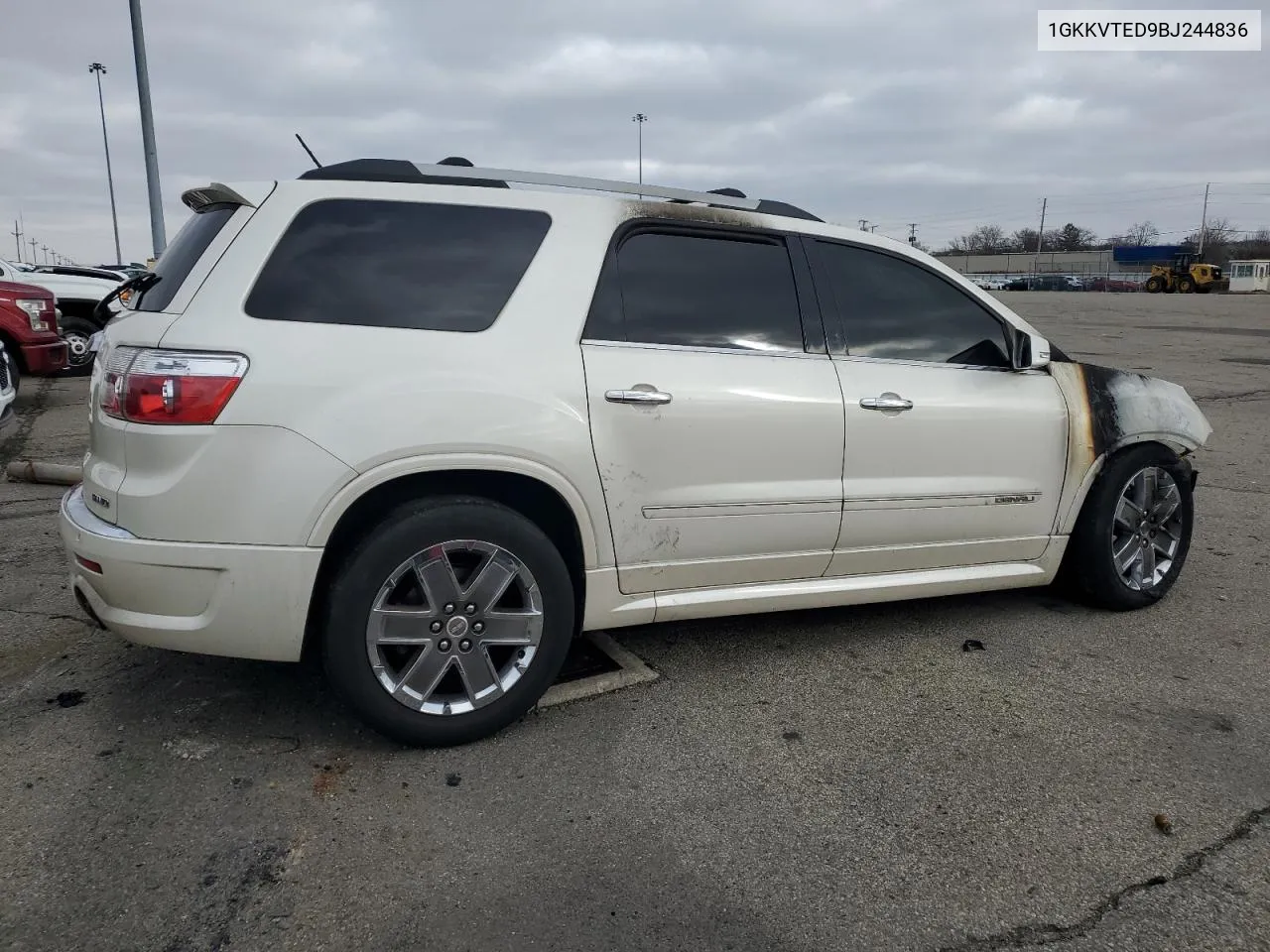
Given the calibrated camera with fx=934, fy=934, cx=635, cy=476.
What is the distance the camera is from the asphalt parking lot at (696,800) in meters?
2.25

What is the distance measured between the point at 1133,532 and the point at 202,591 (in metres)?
3.88

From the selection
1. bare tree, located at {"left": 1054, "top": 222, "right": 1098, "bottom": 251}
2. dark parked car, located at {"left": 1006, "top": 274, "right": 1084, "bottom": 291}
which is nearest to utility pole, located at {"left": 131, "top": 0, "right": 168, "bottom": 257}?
dark parked car, located at {"left": 1006, "top": 274, "right": 1084, "bottom": 291}

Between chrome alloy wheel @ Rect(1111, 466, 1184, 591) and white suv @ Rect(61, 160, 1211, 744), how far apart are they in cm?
62

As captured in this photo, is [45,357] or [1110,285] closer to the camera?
[45,357]


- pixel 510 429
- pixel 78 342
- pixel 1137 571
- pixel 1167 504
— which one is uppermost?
pixel 510 429

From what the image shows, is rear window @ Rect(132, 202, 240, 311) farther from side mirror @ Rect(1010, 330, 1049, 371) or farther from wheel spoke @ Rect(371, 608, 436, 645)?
side mirror @ Rect(1010, 330, 1049, 371)

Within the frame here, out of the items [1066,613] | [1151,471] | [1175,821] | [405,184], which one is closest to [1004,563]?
[1066,613]

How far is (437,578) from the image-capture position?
2932 mm

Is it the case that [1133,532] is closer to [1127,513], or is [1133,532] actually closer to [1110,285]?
[1127,513]

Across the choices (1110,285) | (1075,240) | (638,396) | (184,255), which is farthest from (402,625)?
(1075,240)

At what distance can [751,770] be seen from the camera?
2.93 m

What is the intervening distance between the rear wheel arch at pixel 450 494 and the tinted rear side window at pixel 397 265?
0.49m

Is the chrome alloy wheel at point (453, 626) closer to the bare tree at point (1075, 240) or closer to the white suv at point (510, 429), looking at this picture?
the white suv at point (510, 429)

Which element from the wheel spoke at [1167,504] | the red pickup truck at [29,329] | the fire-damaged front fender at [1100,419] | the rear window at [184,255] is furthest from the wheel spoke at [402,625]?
the red pickup truck at [29,329]
